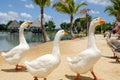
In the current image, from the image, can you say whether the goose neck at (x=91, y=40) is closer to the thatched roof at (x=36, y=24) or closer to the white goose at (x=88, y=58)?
the white goose at (x=88, y=58)

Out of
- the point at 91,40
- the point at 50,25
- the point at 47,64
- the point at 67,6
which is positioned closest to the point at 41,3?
the point at 67,6

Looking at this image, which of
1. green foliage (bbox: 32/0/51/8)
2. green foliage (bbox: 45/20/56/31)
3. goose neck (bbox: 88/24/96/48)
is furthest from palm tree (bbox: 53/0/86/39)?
green foliage (bbox: 45/20/56/31)

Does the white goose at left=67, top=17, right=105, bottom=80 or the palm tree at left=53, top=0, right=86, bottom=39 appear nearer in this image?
the white goose at left=67, top=17, right=105, bottom=80

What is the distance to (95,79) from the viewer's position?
7.58 m

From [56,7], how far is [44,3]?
603 cm

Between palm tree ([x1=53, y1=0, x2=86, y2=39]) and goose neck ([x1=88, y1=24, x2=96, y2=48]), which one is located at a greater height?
palm tree ([x1=53, y1=0, x2=86, y2=39])

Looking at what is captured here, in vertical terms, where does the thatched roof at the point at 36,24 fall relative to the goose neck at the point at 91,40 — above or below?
above

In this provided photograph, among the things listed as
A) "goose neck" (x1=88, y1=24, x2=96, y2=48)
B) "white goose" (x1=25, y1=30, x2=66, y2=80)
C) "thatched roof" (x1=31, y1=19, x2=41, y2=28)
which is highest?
"thatched roof" (x1=31, y1=19, x2=41, y2=28)

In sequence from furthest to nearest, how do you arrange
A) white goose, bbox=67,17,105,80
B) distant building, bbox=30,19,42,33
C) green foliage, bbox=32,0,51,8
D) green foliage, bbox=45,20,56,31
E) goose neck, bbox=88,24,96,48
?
green foliage, bbox=45,20,56,31, distant building, bbox=30,19,42,33, green foliage, bbox=32,0,51,8, goose neck, bbox=88,24,96,48, white goose, bbox=67,17,105,80

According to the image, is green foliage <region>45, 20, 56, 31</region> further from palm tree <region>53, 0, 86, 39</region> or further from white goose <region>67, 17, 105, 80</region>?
white goose <region>67, 17, 105, 80</region>

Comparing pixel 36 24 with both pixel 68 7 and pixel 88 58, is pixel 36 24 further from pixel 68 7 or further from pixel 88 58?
Result: pixel 88 58

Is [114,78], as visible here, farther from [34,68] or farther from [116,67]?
[34,68]

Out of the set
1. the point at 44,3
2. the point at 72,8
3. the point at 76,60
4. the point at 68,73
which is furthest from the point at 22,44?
the point at 72,8

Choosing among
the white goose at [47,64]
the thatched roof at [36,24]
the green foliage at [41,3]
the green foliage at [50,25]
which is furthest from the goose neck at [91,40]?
the green foliage at [50,25]
